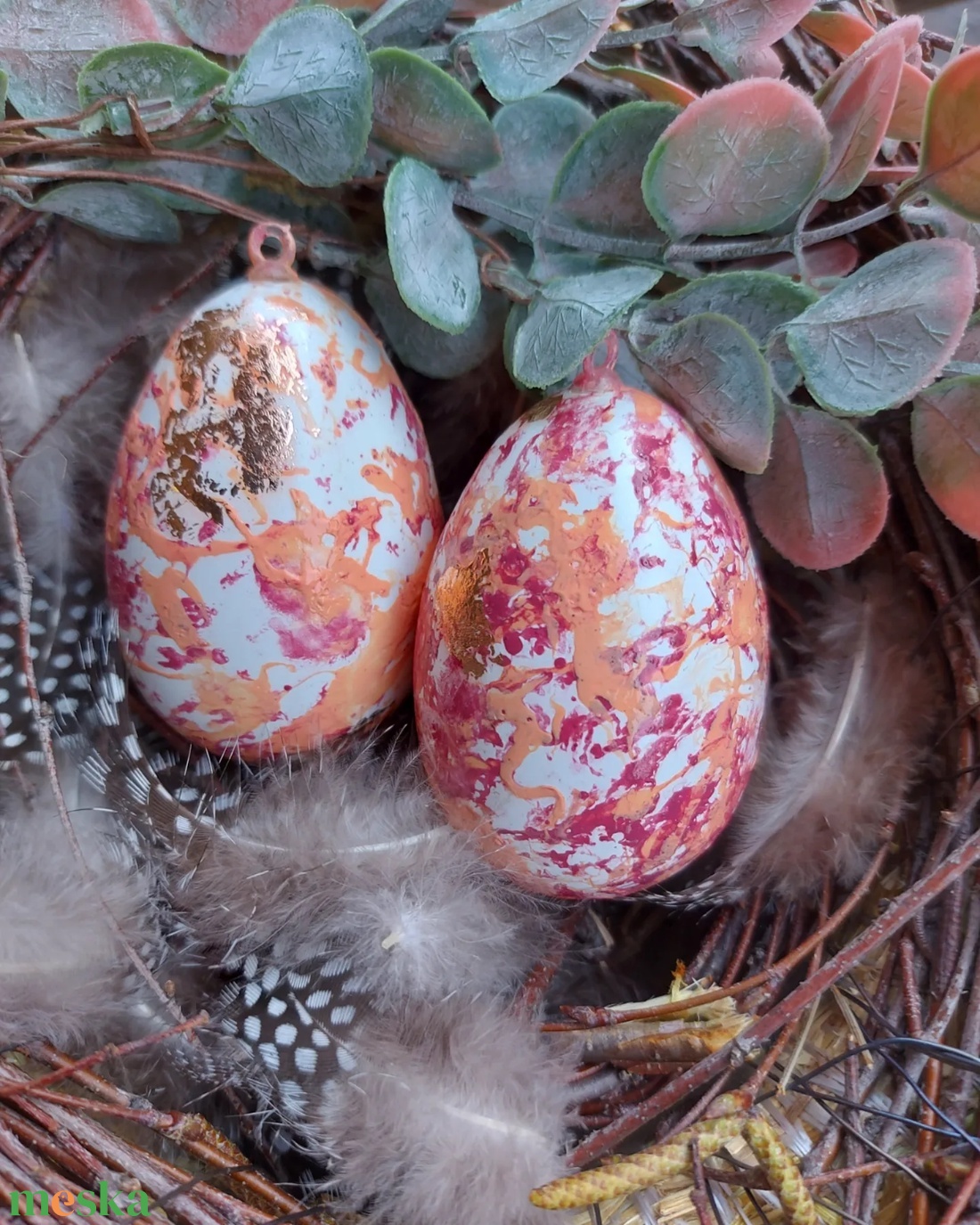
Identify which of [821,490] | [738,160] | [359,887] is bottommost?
[359,887]

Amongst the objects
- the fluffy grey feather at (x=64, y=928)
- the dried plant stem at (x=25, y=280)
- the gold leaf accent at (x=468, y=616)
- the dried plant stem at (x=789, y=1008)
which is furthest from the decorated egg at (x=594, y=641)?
the dried plant stem at (x=25, y=280)

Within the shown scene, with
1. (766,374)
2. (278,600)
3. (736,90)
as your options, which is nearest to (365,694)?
(278,600)

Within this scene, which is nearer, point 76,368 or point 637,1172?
point 637,1172

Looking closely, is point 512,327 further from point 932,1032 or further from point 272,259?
point 932,1032

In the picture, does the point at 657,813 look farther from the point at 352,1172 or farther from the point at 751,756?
the point at 352,1172

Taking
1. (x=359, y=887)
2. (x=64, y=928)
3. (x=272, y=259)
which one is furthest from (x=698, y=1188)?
(x=272, y=259)

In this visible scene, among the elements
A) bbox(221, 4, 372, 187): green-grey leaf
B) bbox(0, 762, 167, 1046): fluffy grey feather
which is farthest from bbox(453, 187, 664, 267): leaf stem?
bbox(0, 762, 167, 1046): fluffy grey feather

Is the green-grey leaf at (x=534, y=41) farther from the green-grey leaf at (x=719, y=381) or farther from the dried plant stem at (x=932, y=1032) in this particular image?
the dried plant stem at (x=932, y=1032)
